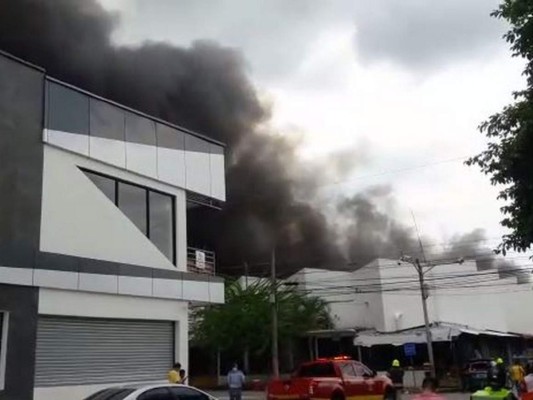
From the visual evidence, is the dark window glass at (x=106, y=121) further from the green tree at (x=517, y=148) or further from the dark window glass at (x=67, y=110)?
the green tree at (x=517, y=148)

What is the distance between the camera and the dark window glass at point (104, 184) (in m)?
15.3

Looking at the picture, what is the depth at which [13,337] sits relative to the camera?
1260 cm

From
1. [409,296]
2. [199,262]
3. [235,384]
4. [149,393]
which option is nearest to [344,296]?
[409,296]

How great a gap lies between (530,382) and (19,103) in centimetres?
1107

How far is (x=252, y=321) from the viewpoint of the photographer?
34781mm

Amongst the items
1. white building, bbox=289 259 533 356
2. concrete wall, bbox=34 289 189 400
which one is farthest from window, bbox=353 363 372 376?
white building, bbox=289 259 533 356

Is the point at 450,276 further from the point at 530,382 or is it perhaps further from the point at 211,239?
the point at 530,382

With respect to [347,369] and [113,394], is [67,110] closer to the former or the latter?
[113,394]

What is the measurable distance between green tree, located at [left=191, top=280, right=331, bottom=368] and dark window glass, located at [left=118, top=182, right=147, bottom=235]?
59.7 ft

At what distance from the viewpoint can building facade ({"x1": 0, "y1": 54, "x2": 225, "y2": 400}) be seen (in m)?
13.1

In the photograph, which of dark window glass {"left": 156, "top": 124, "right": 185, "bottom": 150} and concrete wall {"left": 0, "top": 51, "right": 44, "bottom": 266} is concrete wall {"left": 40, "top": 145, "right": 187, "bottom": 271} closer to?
concrete wall {"left": 0, "top": 51, "right": 44, "bottom": 266}

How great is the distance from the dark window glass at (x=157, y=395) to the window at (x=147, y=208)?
743 centimetres

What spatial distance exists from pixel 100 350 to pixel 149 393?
20.3 ft

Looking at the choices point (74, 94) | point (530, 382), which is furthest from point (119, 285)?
point (530, 382)
